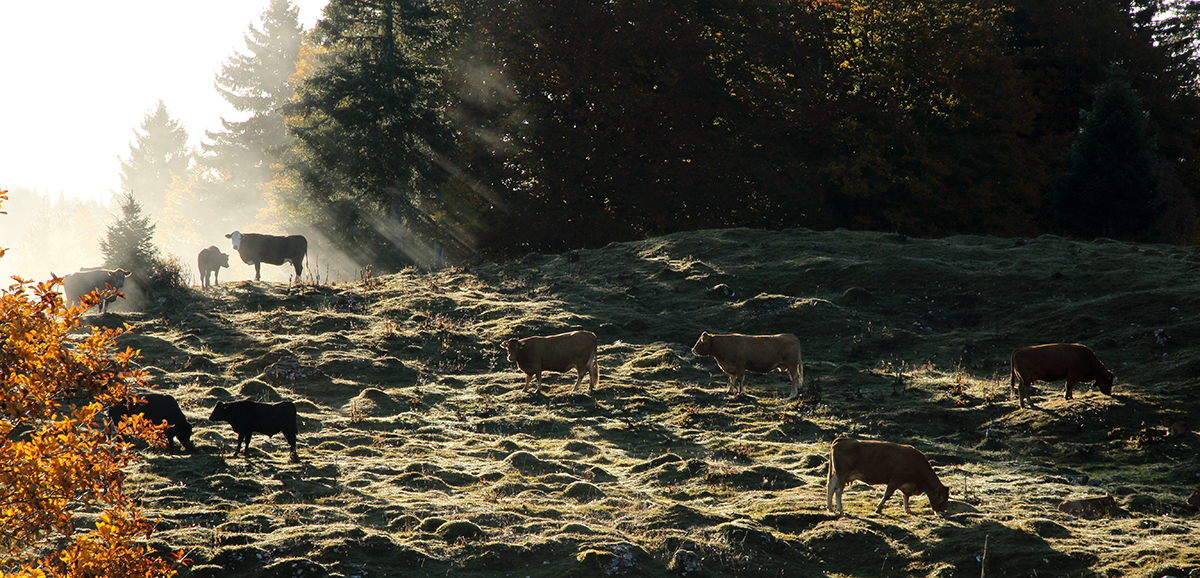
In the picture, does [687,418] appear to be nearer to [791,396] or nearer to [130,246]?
[791,396]

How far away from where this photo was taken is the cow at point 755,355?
19.5m

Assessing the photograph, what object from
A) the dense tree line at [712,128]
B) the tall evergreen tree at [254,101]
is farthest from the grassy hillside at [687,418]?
the tall evergreen tree at [254,101]

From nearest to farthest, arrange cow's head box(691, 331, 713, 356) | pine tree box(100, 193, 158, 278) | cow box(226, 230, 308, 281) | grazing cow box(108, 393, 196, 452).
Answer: grazing cow box(108, 393, 196, 452) → cow's head box(691, 331, 713, 356) → cow box(226, 230, 308, 281) → pine tree box(100, 193, 158, 278)

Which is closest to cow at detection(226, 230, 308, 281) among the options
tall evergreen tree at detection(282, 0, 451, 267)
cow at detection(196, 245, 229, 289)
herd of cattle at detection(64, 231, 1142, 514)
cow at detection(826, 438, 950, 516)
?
cow at detection(196, 245, 229, 289)

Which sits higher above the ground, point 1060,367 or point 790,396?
point 1060,367

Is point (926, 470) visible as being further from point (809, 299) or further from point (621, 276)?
point (621, 276)

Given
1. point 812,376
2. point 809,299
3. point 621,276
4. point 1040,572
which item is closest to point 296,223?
point 621,276

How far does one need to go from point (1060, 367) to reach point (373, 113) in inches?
1356

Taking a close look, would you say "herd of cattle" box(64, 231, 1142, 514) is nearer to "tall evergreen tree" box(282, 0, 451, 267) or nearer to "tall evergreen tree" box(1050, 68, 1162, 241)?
"tall evergreen tree" box(282, 0, 451, 267)

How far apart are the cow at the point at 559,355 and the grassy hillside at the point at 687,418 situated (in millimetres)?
757

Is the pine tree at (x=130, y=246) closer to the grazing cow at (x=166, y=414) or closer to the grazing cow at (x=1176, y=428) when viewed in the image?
the grazing cow at (x=166, y=414)

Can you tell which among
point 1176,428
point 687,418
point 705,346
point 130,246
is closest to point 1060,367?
point 1176,428

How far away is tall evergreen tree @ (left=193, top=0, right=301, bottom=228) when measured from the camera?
79000 mm

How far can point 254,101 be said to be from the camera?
79.0 metres
